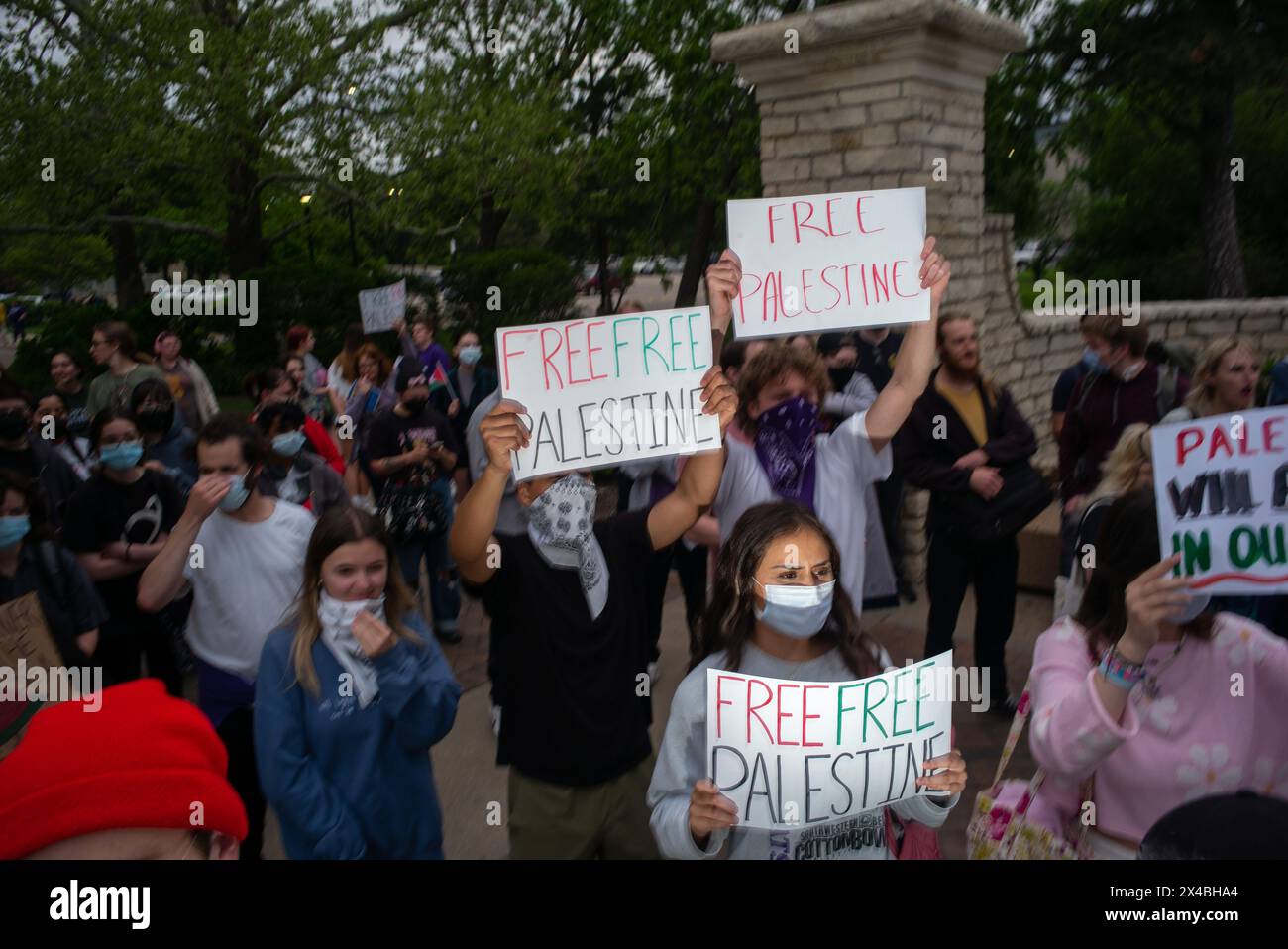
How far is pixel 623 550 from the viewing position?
314 cm

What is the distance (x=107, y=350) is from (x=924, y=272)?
5.57 m

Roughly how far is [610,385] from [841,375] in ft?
13.4

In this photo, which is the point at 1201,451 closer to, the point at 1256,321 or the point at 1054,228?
the point at 1256,321

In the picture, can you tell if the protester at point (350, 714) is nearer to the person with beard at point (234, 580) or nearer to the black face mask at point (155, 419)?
the person with beard at point (234, 580)

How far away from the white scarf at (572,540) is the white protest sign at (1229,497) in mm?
1392

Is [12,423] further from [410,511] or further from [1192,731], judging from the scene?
[1192,731]

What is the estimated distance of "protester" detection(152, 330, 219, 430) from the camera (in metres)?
7.92

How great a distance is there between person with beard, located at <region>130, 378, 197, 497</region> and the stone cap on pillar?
4.37 meters

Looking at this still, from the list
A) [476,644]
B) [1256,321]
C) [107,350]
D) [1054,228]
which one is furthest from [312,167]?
[1054,228]

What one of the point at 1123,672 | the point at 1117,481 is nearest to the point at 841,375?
the point at 1117,481


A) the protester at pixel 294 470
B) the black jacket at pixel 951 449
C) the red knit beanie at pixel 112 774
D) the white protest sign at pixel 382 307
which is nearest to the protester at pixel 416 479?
the protester at pixel 294 470

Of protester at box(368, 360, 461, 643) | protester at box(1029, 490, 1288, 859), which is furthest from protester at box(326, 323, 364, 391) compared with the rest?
protester at box(1029, 490, 1288, 859)

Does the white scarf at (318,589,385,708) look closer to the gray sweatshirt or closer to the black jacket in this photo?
the gray sweatshirt

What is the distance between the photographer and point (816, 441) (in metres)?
3.96
